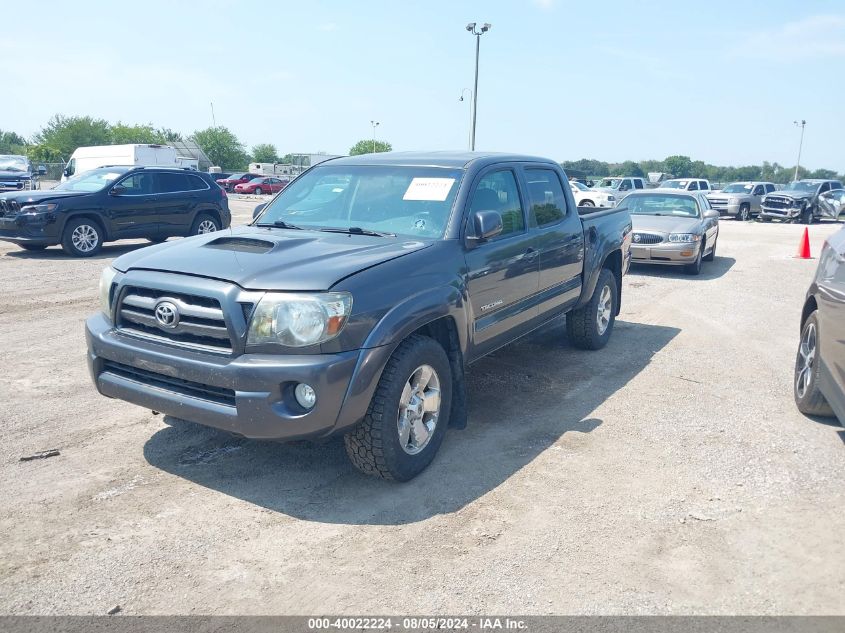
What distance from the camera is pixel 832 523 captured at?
3703mm

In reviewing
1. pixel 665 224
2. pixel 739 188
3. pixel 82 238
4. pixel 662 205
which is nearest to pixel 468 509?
pixel 665 224

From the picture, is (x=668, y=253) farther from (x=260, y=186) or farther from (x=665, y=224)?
(x=260, y=186)

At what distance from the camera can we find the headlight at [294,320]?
11.4 ft

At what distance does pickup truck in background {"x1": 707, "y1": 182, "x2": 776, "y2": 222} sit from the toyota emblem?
2870cm

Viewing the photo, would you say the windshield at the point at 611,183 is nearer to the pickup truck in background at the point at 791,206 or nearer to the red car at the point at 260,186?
the pickup truck in background at the point at 791,206

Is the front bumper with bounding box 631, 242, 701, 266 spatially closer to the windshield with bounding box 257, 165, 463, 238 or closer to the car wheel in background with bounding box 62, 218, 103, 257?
the windshield with bounding box 257, 165, 463, 238

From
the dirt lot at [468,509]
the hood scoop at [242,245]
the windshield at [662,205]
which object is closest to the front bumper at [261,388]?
the dirt lot at [468,509]

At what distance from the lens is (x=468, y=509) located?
149 inches

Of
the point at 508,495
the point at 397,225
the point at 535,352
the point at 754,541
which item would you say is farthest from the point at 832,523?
the point at 535,352

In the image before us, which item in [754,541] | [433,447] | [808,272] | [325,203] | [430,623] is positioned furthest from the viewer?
[808,272]

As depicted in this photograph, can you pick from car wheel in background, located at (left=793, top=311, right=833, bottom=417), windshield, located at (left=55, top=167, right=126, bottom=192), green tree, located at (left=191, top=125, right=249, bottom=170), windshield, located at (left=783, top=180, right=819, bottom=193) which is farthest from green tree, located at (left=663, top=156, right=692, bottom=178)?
car wheel in background, located at (left=793, top=311, right=833, bottom=417)

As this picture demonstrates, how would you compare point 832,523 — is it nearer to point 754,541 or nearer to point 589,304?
point 754,541

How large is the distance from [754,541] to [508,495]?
1.27 meters

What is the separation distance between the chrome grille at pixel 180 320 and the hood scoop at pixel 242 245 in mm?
513
